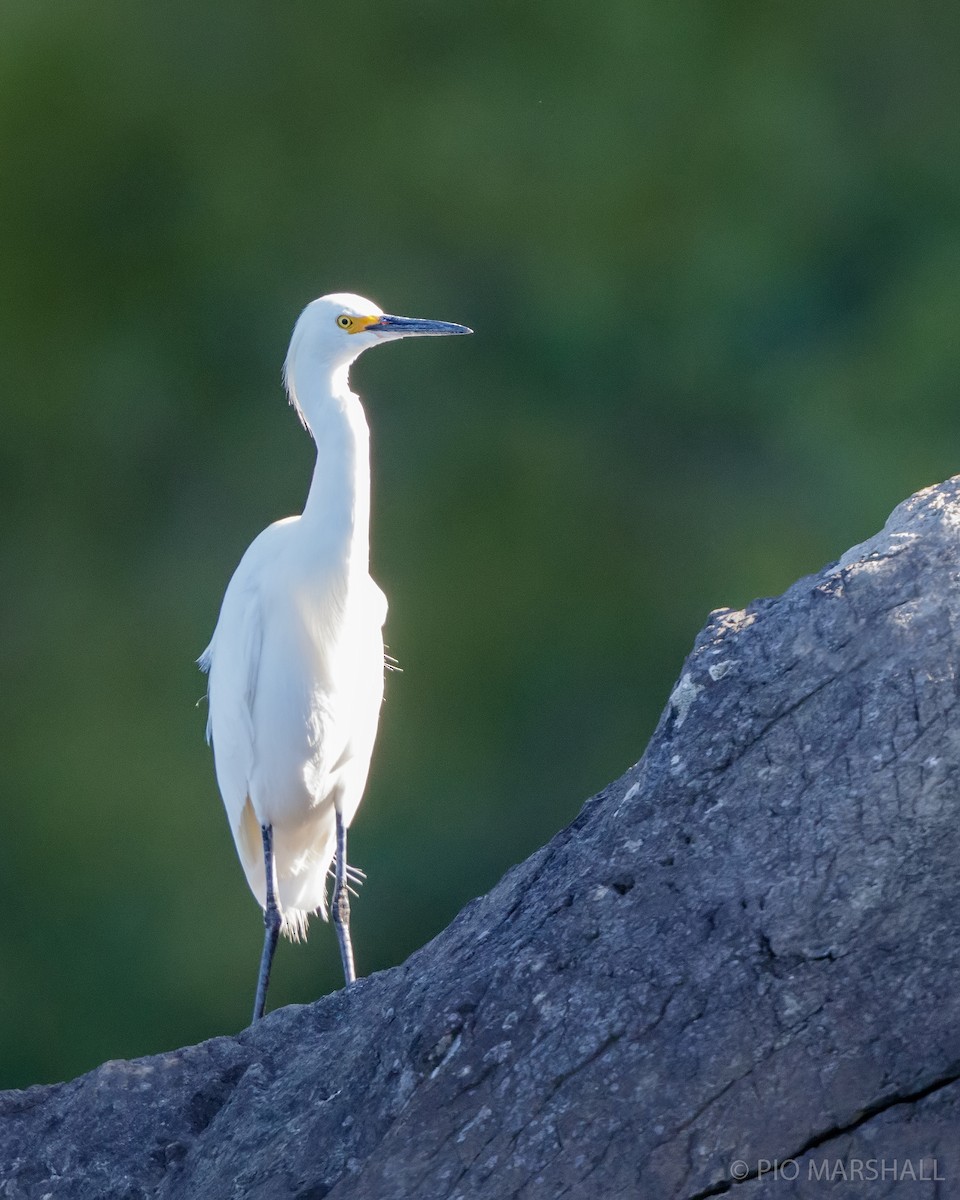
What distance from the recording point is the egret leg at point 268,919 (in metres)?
2.40

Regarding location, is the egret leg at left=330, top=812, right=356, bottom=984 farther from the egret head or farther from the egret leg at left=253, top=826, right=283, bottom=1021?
the egret head

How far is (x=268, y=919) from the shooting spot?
8.23 ft

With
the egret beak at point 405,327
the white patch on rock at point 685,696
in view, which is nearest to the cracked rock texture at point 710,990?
the white patch on rock at point 685,696

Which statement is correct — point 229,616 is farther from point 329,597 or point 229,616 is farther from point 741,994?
point 741,994

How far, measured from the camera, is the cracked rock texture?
4.20ft

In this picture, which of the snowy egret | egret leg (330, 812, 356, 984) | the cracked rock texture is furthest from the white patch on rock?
egret leg (330, 812, 356, 984)

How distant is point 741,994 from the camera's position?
1349 millimetres

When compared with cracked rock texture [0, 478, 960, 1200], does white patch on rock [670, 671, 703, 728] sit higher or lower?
higher

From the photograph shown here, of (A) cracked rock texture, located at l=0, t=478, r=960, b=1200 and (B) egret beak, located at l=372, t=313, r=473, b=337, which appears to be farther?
(B) egret beak, located at l=372, t=313, r=473, b=337

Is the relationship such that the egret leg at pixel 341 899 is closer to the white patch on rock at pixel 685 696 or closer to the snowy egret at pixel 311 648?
the snowy egret at pixel 311 648

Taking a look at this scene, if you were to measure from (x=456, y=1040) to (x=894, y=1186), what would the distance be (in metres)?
0.41

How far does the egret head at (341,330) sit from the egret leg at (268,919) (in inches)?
30.0

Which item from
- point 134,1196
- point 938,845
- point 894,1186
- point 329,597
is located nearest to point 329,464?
point 329,597

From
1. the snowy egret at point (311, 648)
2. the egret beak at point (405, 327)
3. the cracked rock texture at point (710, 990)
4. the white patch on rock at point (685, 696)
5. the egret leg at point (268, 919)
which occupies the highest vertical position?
the egret beak at point (405, 327)
